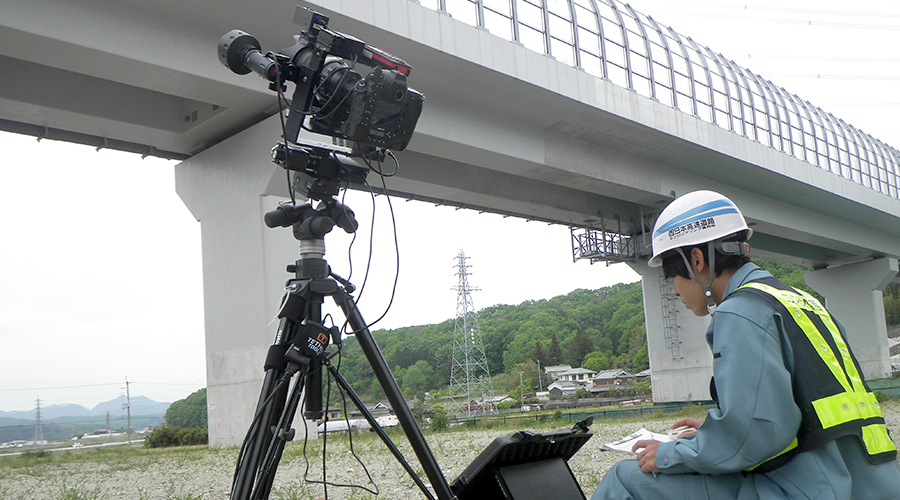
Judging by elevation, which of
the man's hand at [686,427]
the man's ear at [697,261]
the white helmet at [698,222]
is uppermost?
the white helmet at [698,222]

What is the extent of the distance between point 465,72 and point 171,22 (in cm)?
499

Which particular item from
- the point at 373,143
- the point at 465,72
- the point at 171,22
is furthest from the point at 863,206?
the point at 373,143

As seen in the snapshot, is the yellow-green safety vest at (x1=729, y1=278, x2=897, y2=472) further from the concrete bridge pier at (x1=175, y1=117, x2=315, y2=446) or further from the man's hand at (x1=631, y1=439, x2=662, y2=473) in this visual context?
the concrete bridge pier at (x1=175, y1=117, x2=315, y2=446)

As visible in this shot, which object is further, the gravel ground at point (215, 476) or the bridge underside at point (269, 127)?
the bridge underside at point (269, 127)

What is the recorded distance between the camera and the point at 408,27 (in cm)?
1020

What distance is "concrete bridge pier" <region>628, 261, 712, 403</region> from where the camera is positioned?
24.0m

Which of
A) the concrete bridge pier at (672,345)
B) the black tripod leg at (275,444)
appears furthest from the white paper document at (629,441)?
the concrete bridge pier at (672,345)

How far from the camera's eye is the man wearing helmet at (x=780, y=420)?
1.46 meters

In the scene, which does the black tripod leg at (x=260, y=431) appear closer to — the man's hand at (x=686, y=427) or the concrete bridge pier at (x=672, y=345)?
the man's hand at (x=686, y=427)

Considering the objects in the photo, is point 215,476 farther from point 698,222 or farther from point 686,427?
point 698,222

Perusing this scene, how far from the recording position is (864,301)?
3300cm

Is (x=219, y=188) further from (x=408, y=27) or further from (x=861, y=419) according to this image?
(x=861, y=419)

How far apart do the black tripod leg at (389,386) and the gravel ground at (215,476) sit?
2.14 metres

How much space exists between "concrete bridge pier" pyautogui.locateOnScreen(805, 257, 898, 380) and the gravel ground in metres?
27.6
